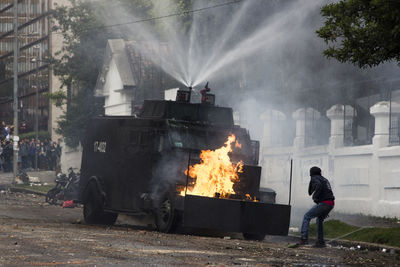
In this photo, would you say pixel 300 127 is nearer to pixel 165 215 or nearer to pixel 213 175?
pixel 213 175

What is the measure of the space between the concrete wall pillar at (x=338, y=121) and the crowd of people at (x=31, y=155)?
2546cm

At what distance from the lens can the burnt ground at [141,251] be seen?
11.8 m

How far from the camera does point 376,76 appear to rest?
28141 mm

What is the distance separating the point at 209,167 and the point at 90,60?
1323 inches

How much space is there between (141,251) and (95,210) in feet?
25.0

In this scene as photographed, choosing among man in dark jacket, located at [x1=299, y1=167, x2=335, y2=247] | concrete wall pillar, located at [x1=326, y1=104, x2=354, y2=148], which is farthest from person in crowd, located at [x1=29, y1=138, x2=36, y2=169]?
man in dark jacket, located at [x1=299, y1=167, x2=335, y2=247]

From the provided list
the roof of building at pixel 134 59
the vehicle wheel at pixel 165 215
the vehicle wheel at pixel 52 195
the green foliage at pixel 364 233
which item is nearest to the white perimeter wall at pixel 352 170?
the green foliage at pixel 364 233

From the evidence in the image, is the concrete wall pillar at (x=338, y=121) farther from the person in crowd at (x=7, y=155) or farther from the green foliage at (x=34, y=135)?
the green foliage at (x=34, y=135)

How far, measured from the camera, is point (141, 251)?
13.2 metres

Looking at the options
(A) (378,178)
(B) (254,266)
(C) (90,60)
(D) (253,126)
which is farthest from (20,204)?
(C) (90,60)

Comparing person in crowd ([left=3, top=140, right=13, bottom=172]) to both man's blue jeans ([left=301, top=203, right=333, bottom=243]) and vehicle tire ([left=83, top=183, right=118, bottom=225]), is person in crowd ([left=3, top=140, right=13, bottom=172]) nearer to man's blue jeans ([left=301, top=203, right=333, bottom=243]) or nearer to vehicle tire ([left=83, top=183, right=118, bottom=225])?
vehicle tire ([left=83, top=183, right=118, bottom=225])

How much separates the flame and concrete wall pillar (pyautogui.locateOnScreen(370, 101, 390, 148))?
23.4 ft

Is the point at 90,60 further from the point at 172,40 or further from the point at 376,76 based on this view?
the point at 376,76

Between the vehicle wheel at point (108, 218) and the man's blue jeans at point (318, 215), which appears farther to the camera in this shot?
the vehicle wheel at point (108, 218)
